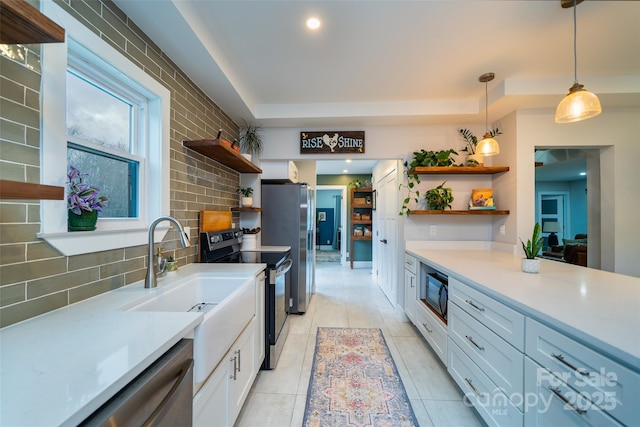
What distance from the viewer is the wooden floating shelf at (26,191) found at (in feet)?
1.97

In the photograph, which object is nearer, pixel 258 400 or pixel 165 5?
pixel 165 5

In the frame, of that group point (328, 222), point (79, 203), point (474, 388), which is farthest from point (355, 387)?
point (328, 222)

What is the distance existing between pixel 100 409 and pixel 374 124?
2959mm

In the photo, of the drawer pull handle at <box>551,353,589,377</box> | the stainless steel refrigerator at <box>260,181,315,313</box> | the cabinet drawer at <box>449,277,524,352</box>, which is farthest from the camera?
the stainless steel refrigerator at <box>260,181,315,313</box>

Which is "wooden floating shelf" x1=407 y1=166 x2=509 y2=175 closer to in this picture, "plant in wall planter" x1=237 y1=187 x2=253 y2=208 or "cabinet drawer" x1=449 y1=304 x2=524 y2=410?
"cabinet drawer" x1=449 y1=304 x2=524 y2=410

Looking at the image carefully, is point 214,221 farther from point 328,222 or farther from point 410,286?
point 328,222

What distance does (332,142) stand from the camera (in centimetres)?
288

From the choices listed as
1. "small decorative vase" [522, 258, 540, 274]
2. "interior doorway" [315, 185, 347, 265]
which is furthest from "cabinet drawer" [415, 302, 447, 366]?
"interior doorway" [315, 185, 347, 265]

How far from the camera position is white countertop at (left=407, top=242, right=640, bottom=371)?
31.9 inches

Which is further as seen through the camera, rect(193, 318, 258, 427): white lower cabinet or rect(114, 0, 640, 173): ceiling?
rect(114, 0, 640, 173): ceiling

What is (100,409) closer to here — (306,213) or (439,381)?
(439,381)

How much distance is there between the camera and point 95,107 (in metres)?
1.23

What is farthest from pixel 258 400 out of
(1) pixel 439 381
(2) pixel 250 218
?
(2) pixel 250 218

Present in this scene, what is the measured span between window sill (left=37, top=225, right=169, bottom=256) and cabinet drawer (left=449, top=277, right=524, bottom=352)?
2.01 m
